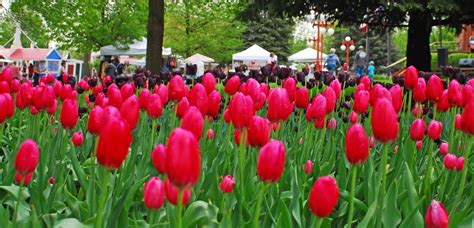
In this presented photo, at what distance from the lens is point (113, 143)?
1.38 m

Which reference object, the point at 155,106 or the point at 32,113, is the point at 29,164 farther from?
the point at 32,113

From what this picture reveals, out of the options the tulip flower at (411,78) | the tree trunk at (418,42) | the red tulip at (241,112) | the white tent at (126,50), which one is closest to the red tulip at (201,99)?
the red tulip at (241,112)

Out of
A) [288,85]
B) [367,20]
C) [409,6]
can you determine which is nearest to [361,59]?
[367,20]

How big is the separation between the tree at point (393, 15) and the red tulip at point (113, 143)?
10686 millimetres

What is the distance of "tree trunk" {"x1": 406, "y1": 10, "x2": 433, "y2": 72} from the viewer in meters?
13.8

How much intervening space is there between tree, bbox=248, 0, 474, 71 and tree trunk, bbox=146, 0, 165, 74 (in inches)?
97.4

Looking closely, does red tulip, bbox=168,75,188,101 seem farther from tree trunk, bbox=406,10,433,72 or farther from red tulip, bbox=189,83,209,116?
tree trunk, bbox=406,10,433,72

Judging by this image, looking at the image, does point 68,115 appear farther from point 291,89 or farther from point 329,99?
point 291,89

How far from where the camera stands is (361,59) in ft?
76.2

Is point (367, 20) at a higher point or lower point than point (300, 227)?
higher

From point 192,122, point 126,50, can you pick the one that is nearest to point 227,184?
point 192,122

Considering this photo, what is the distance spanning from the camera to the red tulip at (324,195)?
139 cm

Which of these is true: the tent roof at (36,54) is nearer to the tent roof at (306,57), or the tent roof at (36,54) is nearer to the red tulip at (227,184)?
the tent roof at (306,57)

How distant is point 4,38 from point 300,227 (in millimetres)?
59110
